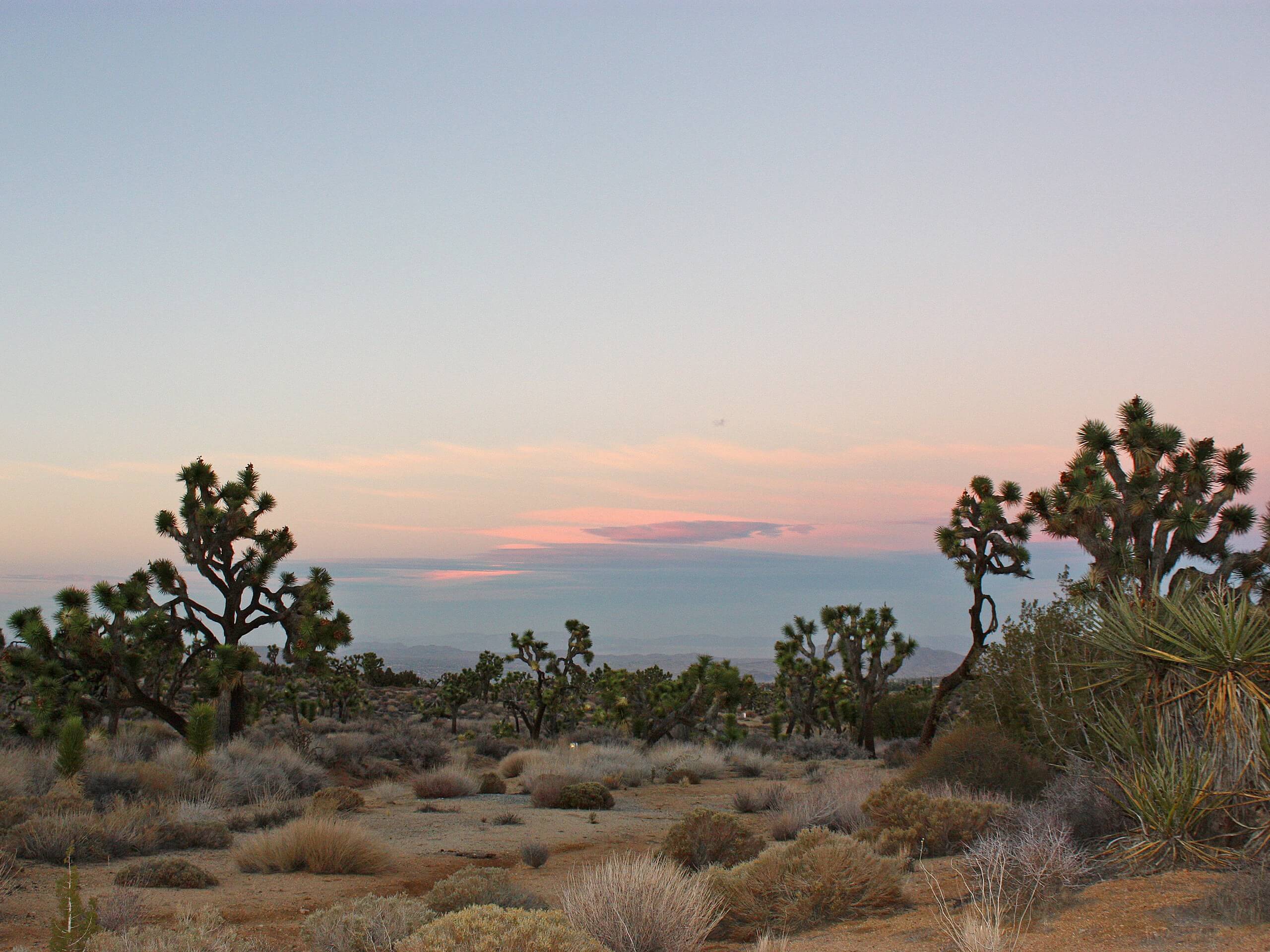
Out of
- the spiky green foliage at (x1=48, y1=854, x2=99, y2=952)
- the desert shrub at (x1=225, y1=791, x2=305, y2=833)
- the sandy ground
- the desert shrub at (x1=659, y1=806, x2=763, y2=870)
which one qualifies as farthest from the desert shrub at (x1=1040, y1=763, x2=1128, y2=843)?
the desert shrub at (x1=225, y1=791, x2=305, y2=833)

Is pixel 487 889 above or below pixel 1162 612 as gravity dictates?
below

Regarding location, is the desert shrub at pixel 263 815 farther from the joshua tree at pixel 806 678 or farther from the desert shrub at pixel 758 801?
the joshua tree at pixel 806 678

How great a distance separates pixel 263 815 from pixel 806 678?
28.2 meters

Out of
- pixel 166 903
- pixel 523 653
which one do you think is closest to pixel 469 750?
pixel 523 653

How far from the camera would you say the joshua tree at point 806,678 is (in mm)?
37938

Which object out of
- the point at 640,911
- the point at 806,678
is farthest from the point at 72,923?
the point at 806,678

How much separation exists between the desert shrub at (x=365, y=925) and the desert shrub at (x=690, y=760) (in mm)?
18280

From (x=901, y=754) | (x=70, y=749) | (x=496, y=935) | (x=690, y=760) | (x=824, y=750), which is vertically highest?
(x=496, y=935)

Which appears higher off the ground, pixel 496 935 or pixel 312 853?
pixel 496 935

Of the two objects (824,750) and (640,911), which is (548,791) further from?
(824,750)

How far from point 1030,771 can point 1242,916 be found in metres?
7.51

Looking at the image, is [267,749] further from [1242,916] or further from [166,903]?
[1242,916]

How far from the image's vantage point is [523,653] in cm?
3538

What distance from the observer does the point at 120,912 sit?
8.00 metres
